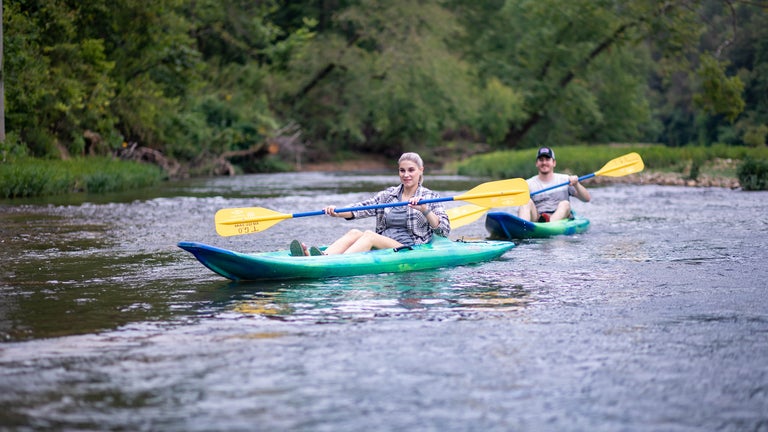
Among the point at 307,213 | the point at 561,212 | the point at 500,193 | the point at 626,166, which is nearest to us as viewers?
the point at 307,213

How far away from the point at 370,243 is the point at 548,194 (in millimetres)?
A: 4171

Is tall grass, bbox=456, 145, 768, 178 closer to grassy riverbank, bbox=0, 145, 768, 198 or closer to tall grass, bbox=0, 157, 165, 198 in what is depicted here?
grassy riverbank, bbox=0, 145, 768, 198

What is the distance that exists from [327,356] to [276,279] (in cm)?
A: 291

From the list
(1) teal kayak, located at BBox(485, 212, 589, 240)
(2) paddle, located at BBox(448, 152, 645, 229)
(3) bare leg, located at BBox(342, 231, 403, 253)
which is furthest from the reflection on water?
(1) teal kayak, located at BBox(485, 212, 589, 240)

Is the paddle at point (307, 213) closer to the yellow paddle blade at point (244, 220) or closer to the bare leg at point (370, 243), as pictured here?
the yellow paddle blade at point (244, 220)

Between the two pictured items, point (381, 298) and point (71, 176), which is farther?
point (71, 176)

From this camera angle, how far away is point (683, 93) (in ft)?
174

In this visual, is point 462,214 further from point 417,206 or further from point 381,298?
point 381,298

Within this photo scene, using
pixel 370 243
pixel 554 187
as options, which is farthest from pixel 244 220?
pixel 554 187

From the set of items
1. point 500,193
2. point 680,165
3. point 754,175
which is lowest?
point 500,193

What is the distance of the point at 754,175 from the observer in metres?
19.6

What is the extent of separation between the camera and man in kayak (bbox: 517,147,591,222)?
Result: 11.4 meters

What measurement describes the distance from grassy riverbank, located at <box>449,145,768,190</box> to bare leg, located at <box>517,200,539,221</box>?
31.6ft

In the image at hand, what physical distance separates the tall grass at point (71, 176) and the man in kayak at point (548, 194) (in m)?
9.28
